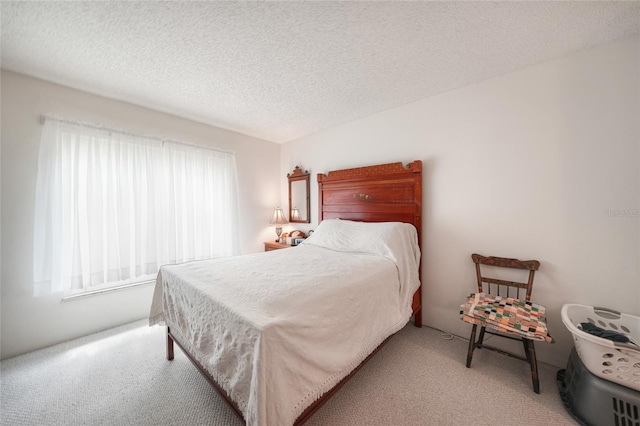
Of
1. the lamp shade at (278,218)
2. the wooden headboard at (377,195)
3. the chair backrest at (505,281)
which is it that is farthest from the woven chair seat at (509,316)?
the lamp shade at (278,218)

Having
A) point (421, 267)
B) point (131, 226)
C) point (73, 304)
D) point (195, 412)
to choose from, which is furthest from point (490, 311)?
point (73, 304)

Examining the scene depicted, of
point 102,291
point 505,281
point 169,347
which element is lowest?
point 169,347

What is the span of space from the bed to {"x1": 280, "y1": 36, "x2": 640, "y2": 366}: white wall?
286 mm

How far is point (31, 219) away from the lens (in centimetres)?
198

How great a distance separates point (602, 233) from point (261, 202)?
3733mm

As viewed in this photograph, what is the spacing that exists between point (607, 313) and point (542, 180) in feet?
3.34

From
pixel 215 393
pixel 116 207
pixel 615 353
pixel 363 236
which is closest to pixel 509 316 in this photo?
pixel 615 353

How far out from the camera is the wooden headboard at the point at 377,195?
2.39 meters

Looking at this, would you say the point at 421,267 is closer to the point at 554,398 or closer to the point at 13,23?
the point at 554,398

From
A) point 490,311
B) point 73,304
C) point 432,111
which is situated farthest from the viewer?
point 432,111

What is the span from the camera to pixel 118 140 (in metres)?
2.38

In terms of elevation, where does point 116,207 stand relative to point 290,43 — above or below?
below

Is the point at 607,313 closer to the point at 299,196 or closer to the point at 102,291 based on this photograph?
the point at 299,196

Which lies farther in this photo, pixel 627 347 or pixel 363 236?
pixel 363 236
